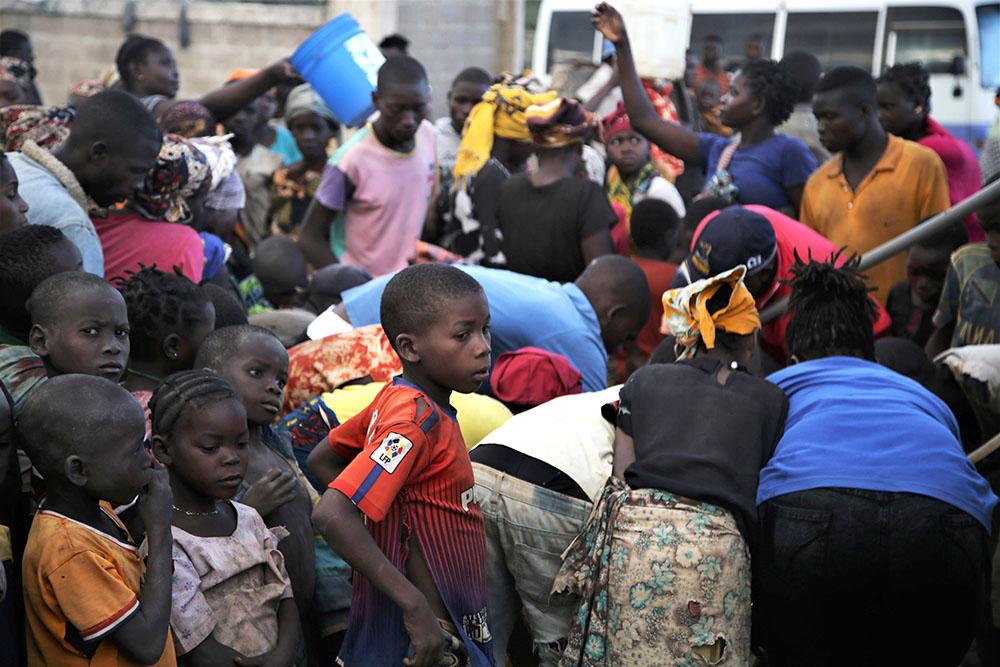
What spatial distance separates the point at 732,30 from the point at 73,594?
40.4ft

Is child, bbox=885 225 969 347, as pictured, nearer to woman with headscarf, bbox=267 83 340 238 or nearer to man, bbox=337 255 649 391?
man, bbox=337 255 649 391

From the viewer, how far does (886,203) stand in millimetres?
5785

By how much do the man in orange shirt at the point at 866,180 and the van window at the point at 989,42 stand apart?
7770 mm

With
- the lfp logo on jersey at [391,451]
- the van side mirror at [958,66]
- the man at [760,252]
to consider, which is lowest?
the lfp logo on jersey at [391,451]

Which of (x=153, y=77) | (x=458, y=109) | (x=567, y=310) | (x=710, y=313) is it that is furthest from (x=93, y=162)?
(x=458, y=109)

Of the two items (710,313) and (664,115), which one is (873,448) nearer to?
(710,313)

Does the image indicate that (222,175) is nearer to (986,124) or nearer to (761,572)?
(761,572)

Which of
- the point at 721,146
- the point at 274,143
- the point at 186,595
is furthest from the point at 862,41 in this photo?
the point at 186,595

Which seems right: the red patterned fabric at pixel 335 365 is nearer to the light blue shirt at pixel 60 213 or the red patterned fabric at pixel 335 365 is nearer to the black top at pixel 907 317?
the light blue shirt at pixel 60 213

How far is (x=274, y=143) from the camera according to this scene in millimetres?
9852

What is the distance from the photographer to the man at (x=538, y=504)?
3.86 meters

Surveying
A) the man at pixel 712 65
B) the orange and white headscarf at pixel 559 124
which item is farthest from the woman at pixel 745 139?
the man at pixel 712 65

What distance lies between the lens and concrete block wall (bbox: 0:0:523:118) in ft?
43.0

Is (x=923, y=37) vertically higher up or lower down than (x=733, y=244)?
higher up
